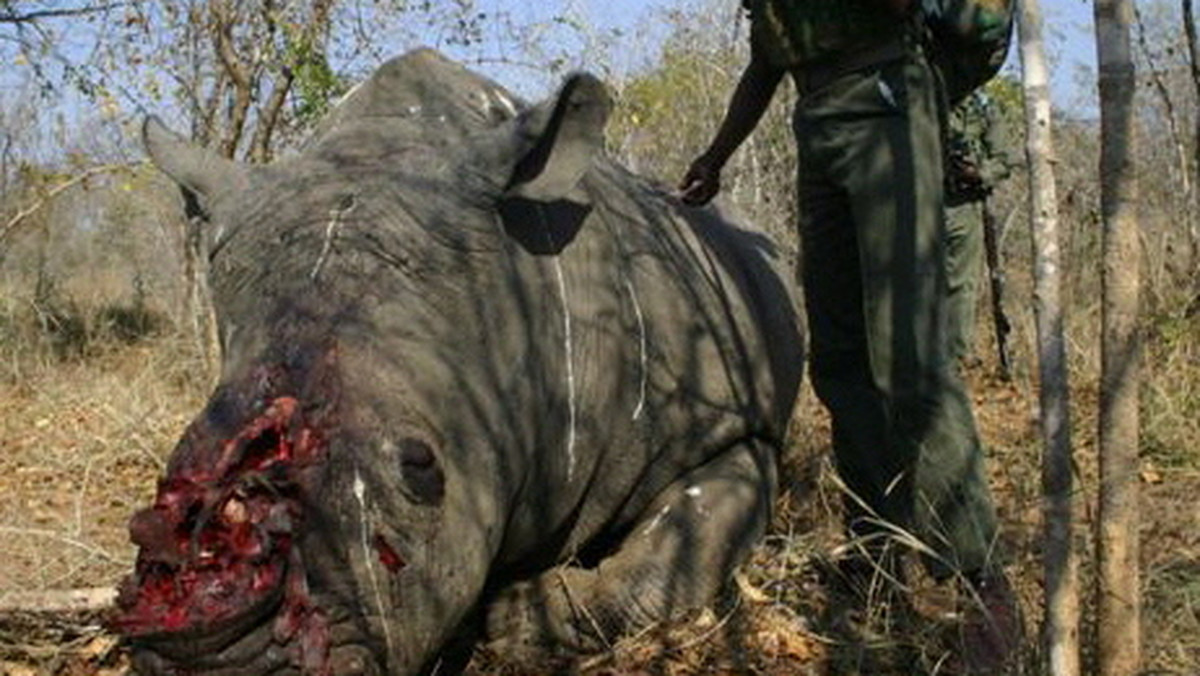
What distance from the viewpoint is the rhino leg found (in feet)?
13.2

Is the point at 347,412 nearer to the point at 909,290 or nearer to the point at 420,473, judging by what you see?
the point at 420,473

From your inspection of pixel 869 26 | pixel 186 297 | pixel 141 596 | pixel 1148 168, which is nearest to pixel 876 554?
pixel 869 26

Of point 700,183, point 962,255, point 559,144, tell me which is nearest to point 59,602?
point 559,144

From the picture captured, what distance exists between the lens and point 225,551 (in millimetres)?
2756

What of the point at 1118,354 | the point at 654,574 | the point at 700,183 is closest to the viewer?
the point at 1118,354

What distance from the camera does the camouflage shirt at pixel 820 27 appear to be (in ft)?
13.0

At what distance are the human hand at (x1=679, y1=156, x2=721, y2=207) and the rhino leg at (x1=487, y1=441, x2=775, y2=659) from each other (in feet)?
3.18

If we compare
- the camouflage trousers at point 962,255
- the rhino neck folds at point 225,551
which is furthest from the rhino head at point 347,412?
the camouflage trousers at point 962,255

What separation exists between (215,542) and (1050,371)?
166cm

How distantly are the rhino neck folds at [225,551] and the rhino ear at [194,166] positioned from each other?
1340 millimetres

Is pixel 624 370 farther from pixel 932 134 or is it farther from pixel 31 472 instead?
pixel 31 472

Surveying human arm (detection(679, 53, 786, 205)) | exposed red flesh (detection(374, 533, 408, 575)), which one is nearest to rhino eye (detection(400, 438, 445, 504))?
exposed red flesh (detection(374, 533, 408, 575))

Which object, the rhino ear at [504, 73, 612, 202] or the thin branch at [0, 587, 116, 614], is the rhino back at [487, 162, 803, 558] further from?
the thin branch at [0, 587, 116, 614]

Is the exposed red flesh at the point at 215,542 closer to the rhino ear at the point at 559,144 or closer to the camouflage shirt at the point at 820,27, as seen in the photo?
the rhino ear at the point at 559,144
